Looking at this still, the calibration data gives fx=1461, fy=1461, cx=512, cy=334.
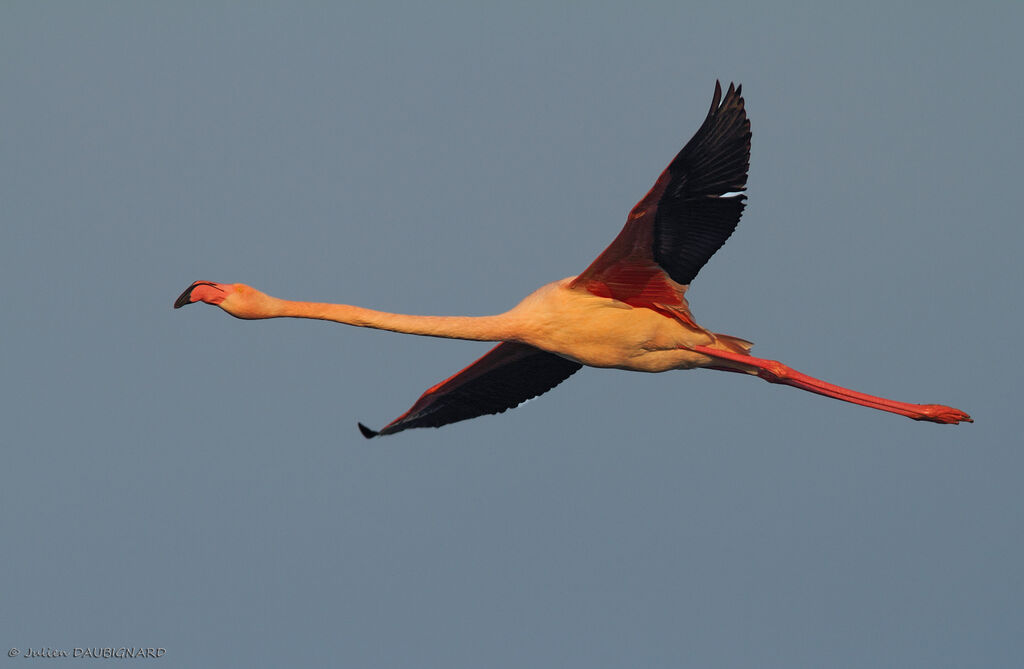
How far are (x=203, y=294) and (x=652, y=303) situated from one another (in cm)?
487

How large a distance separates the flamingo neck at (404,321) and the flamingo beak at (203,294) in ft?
1.78

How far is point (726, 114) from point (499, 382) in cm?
503

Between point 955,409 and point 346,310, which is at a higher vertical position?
point 346,310

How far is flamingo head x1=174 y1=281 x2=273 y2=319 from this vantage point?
1509 cm

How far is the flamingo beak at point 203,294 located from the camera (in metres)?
15.1

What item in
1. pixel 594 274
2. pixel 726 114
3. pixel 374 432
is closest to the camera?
pixel 726 114

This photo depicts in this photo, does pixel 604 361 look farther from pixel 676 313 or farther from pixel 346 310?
pixel 346 310

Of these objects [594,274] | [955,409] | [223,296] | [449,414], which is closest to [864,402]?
[955,409]

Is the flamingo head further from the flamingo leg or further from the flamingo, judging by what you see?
the flamingo leg

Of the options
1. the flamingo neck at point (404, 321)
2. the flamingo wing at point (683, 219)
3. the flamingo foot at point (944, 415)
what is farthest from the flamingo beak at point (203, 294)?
the flamingo foot at point (944, 415)

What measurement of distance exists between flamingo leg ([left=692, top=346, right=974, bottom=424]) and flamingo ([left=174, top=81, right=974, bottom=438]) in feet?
0.04

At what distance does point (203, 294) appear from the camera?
15.1m

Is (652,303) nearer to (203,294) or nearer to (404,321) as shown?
(404,321)

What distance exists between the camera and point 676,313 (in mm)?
16344
